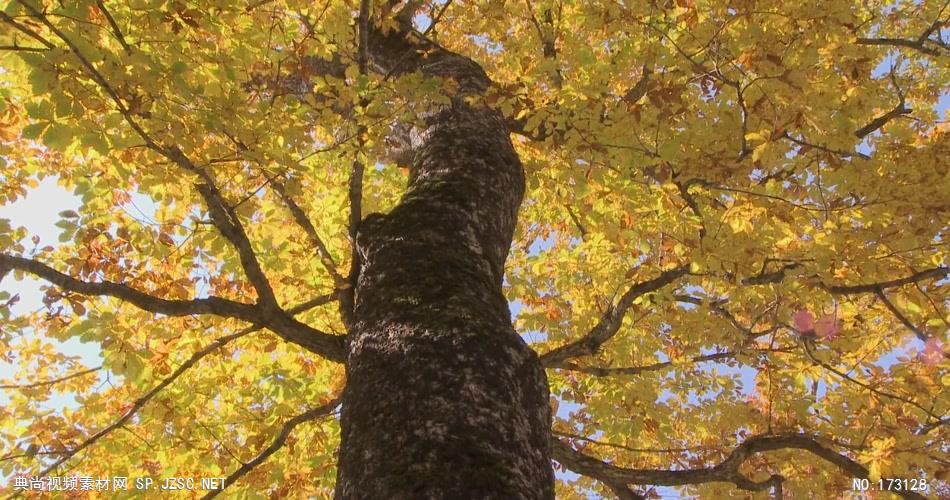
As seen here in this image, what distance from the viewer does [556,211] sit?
575cm

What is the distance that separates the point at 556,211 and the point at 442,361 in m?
3.98

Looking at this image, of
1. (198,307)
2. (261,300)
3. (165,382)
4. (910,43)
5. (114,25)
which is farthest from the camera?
(910,43)

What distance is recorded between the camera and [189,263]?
4234 mm

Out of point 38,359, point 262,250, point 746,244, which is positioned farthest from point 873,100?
point 38,359

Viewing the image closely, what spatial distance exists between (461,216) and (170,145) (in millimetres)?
1473

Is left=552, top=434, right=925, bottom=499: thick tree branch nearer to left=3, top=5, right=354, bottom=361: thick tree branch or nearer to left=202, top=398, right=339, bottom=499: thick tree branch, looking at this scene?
left=202, top=398, right=339, bottom=499: thick tree branch

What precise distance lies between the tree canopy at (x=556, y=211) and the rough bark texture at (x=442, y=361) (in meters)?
0.50

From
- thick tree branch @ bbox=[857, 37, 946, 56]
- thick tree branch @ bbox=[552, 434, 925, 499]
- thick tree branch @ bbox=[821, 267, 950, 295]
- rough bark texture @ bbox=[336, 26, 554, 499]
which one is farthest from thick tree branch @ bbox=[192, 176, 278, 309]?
thick tree branch @ bbox=[857, 37, 946, 56]

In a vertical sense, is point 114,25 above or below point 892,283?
above

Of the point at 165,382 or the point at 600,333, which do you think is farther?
the point at 600,333

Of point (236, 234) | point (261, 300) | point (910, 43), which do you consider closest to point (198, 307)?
point (261, 300)

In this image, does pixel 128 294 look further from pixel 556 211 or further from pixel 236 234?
pixel 556 211

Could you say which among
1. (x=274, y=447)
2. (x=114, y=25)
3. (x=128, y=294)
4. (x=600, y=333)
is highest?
→ (x=114, y=25)

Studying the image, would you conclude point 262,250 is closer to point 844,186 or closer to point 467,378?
point 467,378
